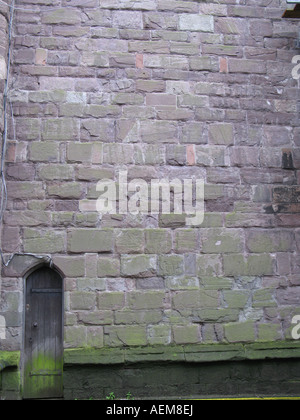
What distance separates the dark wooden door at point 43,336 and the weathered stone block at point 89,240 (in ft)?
1.21

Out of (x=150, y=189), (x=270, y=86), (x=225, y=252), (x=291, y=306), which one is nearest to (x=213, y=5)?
(x=270, y=86)

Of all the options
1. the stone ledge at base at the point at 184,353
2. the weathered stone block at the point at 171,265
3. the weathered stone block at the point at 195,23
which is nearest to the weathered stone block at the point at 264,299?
the stone ledge at base at the point at 184,353

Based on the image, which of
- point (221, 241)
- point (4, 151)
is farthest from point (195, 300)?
point (4, 151)

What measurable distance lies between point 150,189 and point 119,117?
850 mm

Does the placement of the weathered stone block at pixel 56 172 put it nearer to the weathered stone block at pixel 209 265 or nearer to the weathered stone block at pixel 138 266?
the weathered stone block at pixel 138 266

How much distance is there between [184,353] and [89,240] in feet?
4.82

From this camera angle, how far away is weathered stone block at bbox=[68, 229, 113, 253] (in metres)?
4.30

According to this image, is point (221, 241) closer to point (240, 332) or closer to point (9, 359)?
point (240, 332)

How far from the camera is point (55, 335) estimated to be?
4.27m

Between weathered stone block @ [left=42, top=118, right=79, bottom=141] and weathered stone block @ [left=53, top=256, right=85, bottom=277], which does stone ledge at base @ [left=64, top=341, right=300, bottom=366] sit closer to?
weathered stone block @ [left=53, top=256, right=85, bottom=277]

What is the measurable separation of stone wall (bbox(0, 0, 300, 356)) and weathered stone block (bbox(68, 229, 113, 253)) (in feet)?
0.03

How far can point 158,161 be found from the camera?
4504mm

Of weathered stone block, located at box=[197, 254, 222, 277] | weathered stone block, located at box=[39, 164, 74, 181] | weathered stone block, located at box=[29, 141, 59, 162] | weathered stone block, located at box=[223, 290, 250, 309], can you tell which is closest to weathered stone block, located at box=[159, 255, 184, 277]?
weathered stone block, located at box=[197, 254, 222, 277]

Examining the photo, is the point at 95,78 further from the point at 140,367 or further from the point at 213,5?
the point at 140,367
